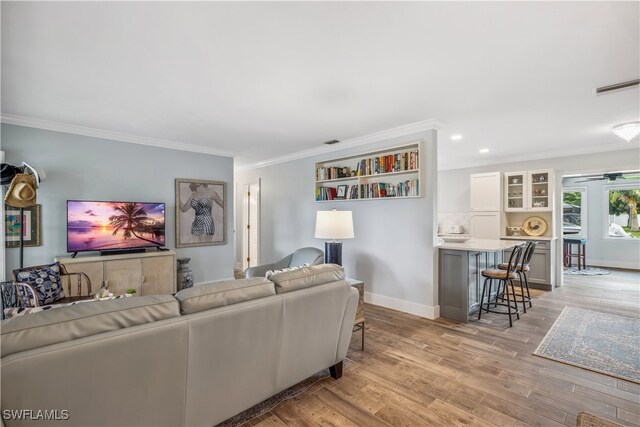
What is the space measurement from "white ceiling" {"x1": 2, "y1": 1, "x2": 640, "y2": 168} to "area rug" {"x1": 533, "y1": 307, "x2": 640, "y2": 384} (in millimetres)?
2465

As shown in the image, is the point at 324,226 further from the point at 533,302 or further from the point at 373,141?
the point at 533,302

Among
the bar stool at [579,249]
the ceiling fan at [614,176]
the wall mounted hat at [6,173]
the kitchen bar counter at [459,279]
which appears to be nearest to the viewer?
the wall mounted hat at [6,173]

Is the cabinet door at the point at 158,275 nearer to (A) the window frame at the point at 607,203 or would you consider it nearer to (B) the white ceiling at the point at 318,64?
(B) the white ceiling at the point at 318,64

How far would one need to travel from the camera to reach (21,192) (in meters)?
2.94

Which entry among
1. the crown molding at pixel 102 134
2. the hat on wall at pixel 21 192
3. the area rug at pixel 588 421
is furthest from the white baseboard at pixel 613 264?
the hat on wall at pixel 21 192

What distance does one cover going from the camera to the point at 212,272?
205 inches

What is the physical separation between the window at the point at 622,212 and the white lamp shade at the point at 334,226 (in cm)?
770

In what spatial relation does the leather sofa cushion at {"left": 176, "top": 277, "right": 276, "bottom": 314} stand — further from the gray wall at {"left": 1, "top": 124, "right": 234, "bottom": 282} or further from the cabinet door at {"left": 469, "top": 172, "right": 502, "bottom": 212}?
the cabinet door at {"left": 469, "top": 172, "right": 502, "bottom": 212}

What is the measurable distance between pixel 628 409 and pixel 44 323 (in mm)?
3383

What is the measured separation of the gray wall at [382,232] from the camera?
376cm

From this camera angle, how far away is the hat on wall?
2922mm

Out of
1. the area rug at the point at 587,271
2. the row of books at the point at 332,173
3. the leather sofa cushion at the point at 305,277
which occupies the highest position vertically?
the row of books at the point at 332,173

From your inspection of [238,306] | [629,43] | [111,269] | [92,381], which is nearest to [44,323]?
[92,381]

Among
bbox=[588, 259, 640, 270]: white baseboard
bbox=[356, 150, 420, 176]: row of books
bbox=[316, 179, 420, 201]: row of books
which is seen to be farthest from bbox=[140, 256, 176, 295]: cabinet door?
bbox=[588, 259, 640, 270]: white baseboard
